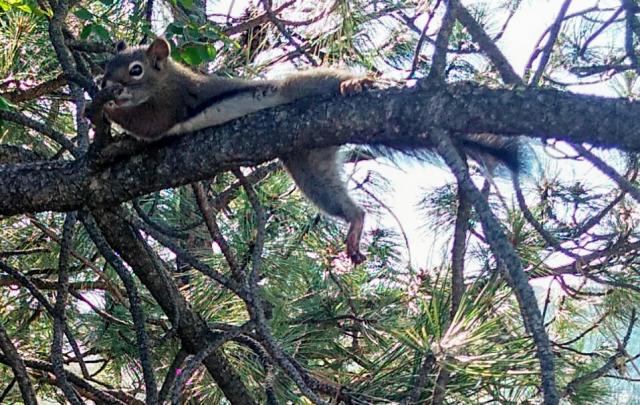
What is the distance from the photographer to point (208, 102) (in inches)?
69.1

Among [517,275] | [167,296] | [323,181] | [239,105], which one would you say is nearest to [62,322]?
[167,296]

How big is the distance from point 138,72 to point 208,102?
0.71 feet

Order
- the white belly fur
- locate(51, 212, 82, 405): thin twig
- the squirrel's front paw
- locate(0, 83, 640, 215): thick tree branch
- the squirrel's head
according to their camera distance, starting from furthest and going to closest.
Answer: the squirrel's head < the white belly fur < locate(51, 212, 82, 405): thin twig < the squirrel's front paw < locate(0, 83, 640, 215): thick tree branch

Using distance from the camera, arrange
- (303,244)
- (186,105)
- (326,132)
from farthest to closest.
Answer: (303,244) → (186,105) → (326,132)

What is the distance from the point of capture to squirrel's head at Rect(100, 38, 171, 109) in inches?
72.0

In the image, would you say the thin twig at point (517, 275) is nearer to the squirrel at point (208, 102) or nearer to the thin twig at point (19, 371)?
the squirrel at point (208, 102)

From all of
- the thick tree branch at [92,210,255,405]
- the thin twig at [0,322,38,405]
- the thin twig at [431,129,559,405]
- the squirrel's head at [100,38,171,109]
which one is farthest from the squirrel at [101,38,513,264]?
the thin twig at [431,129,559,405]

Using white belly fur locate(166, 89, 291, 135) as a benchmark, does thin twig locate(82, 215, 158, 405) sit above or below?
below

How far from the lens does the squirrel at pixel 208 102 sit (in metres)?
1.66

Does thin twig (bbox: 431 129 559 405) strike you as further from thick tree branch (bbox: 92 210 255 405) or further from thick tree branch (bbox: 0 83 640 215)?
thick tree branch (bbox: 92 210 255 405)

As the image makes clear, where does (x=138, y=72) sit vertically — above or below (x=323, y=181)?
above

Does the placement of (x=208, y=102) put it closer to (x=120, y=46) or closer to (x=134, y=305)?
(x=120, y=46)

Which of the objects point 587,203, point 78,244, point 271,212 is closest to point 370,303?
point 271,212

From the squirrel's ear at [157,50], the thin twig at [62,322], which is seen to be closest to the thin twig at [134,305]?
the thin twig at [62,322]
